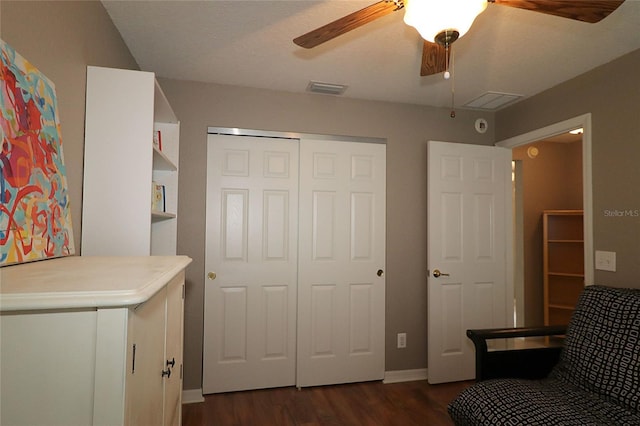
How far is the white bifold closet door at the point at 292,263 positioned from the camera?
2.73 meters

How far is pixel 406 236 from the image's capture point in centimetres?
311

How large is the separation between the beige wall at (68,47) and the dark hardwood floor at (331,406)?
159 centimetres

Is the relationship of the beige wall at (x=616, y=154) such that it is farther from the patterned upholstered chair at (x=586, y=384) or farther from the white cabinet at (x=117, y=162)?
the white cabinet at (x=117, y=162)

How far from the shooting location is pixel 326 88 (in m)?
2.79

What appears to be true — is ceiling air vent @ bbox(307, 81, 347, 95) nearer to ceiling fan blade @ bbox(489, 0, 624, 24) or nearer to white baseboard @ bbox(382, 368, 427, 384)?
ceiling fan blade @ bbox(489, 0, 624, 24)

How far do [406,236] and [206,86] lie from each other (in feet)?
6.81

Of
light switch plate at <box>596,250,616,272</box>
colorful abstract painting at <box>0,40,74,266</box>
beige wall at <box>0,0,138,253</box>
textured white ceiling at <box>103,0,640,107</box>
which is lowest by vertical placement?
light switch plate at <box>596,250,616,272</box>

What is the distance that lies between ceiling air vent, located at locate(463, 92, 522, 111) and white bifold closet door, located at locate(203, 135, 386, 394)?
924mm

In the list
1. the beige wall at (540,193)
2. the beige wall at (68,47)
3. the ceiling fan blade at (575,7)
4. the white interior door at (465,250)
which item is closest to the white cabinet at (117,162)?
the beige wall at (68,47)

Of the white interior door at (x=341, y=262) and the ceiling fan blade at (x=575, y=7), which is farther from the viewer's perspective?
the white interior door at (x=341, y=262)

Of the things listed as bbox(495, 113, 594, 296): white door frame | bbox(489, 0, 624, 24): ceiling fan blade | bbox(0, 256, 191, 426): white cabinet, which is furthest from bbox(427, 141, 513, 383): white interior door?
bbox(0, 256, 191, 426): white cabinet

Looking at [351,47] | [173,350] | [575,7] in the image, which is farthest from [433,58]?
[173,350]

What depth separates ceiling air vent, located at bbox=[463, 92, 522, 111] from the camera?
2892mm

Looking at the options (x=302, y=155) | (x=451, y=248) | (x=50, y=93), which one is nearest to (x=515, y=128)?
(x=451, y=248)
